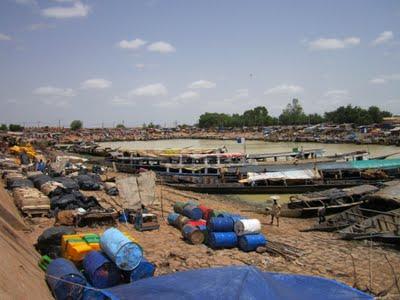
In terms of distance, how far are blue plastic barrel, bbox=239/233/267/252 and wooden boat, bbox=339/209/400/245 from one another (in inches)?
163

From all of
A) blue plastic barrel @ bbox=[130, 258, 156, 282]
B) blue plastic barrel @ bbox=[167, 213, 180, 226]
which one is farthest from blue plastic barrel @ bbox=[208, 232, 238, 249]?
blue plastic barrel @ bbox=[130, 258, 156, 282]

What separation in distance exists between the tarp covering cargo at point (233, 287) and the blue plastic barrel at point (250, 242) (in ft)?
15.9

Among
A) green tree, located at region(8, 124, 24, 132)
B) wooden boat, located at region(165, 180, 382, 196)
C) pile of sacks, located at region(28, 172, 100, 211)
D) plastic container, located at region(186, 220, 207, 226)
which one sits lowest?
wooden boat, located at region(165, 180, 382, 196)

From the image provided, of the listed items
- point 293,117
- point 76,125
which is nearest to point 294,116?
point 293,117

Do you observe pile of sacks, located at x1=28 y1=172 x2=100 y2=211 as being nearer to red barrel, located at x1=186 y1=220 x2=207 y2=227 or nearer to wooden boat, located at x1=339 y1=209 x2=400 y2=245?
red barrel, located at x1=186 y1=220 x2=207 y2=227

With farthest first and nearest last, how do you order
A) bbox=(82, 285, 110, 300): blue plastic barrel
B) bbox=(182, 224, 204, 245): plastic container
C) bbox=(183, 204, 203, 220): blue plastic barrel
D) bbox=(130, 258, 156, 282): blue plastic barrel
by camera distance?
bbox=(183, 204, 203, 220): blue plastic barrel, bbox=(182, 224, 204, 245): plastic container, bbox=(130, 258, 156, 282): blue plastic barrel, bbox=(82, 285, 110, 300): blue plastic barrel

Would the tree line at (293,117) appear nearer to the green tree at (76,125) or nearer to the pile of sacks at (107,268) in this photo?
the green tree at (76,125)

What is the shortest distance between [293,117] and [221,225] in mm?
114123

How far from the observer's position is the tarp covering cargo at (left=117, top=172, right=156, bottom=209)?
567 inches

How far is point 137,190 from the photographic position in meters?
14.6

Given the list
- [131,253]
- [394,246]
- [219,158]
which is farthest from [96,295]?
[219,158]

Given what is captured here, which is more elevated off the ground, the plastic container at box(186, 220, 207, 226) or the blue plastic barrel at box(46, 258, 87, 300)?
the blue plastic barrel at box(46, 258, 87, 300)

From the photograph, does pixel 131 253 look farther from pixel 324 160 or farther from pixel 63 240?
pixel 324 160

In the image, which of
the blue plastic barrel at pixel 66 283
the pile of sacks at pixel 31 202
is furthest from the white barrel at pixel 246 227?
the pile of sacks at pixel 31 202
